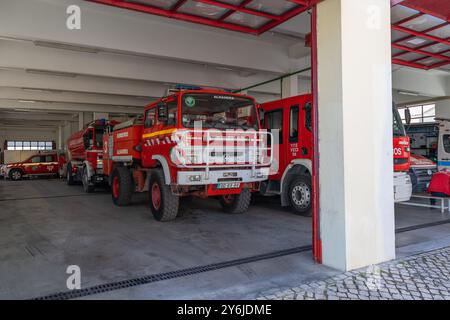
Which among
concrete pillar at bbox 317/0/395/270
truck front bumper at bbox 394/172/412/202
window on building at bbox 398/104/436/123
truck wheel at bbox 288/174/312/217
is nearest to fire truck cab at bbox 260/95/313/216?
truck wheel at bbox 288/174/312/217

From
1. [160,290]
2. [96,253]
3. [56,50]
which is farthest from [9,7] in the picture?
[160,290]

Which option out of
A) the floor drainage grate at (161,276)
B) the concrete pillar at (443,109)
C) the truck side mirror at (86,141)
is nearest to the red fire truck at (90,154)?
the truck side mirror at (86,141)

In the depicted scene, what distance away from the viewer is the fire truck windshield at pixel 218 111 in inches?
237

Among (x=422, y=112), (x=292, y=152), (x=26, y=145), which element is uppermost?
(x=422, y=112)

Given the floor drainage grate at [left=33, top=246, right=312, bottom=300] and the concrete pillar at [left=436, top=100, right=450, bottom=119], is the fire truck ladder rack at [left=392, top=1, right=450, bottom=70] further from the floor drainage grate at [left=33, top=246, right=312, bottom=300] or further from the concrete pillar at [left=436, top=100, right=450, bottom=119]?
the concrete pillar at [left=436, top=100, right=450, bottom=119]

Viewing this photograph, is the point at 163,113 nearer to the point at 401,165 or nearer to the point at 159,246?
the point at 159,246

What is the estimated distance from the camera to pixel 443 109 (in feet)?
51.0

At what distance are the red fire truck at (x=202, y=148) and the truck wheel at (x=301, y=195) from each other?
2.44 ft

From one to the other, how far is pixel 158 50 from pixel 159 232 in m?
5.20

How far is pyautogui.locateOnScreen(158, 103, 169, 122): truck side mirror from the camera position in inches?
244

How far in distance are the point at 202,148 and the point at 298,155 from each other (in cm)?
228

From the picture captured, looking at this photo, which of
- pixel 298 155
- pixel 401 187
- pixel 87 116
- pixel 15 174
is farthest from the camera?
pixel 87 116

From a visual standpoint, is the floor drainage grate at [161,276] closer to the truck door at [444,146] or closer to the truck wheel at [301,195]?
the truck wheel at [301,195]

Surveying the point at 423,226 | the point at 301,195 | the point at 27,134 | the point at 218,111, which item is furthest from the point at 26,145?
the point at 423,226
